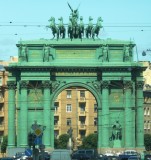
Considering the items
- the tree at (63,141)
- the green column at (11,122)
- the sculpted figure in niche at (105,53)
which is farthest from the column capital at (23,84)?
the tree at (63,141)

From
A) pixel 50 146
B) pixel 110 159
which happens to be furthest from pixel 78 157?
pixel 50 146

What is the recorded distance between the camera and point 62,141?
163 m

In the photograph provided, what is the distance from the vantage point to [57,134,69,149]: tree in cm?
16152

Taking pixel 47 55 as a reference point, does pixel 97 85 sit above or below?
below

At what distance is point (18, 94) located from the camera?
12331 cm

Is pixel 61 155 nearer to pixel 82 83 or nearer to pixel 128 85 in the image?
pixel 82 83

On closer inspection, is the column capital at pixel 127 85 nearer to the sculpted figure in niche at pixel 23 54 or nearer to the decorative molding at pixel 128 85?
the decorative molding at pixel 128 85

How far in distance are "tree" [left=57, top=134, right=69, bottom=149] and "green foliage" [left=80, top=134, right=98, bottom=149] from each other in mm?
2966

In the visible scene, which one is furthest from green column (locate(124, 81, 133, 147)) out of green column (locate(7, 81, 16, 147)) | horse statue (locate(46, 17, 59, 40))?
green column (locate(7, 81, 16, 147))

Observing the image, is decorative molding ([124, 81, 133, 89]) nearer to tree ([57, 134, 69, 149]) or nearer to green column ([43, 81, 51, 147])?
green column ([43, 81, 51, 147])

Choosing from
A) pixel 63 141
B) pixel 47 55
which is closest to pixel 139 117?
pixel 47 55

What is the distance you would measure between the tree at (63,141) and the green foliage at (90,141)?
297 centimetres

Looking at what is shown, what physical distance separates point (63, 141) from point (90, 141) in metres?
5.93

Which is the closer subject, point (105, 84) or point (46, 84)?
point (46, 84)
